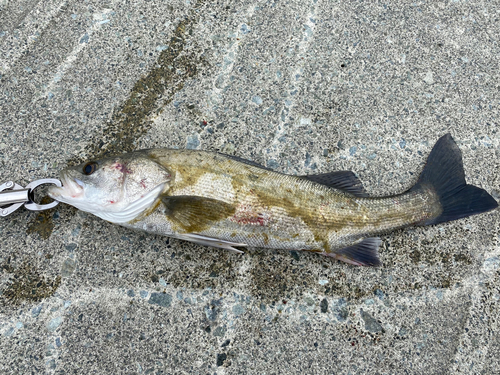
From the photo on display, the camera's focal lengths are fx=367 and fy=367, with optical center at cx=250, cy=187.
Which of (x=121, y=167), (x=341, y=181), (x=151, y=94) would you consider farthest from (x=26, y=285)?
(x=341, y=181)

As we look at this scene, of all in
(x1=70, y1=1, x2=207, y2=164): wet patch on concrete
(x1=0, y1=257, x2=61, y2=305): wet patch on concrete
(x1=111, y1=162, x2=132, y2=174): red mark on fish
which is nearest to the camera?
(x1=111, y1=162, x2=132, y2=174): red mark on fish

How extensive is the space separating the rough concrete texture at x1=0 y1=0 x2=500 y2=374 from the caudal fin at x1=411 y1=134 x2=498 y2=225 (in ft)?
0.90

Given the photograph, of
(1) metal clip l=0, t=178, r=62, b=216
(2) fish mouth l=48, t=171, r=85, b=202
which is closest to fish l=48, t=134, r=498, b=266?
(2) fish mouth l=48, t=171, r=85, b=202

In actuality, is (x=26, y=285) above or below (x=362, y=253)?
below

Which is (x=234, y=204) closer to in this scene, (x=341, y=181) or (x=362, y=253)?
(x=341, y=181)

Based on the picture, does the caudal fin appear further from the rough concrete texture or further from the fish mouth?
the fish mouth

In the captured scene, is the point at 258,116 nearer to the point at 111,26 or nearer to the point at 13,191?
the point at 111,26

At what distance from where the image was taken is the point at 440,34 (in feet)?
13.1

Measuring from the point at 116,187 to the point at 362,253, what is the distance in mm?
1987

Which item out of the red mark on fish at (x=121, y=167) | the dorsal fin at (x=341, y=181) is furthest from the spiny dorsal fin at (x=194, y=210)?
the dorsal fin at (x=341, y=181)

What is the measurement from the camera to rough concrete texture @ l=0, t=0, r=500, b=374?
9.52 ft

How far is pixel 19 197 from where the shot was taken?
2895 mm

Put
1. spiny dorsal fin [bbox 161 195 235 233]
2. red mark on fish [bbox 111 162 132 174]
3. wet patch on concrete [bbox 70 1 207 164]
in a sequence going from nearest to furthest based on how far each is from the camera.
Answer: spiny dorsal fin [bbox 161 195 235 233] < red mark on fish [bbox 111 162 132 174] < wet patch on concrete [bbox 70 1 207 164]


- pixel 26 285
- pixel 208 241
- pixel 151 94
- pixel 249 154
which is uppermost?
pixel 151 94
